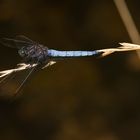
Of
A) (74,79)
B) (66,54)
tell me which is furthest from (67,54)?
(74,79)

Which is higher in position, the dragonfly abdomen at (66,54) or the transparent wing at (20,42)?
the transparent wing at (20,42)

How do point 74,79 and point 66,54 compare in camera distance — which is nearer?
point 66,54

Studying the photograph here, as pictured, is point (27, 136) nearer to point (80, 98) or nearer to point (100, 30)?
point (80, 98)

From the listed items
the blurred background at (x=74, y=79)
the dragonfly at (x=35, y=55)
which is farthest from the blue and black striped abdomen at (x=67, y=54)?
the blurred background at (x=74, y=79)

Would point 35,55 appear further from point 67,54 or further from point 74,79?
point 74,79

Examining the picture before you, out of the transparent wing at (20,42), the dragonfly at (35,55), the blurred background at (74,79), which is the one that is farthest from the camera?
the blurred background at (74,79)

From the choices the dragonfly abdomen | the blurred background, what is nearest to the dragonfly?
the dragonfly abdomen

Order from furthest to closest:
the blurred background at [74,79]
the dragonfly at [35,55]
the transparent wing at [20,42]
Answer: the blurred background at [74,79] < the transparent wing at [20,42] < the dragonfly at [35,55]

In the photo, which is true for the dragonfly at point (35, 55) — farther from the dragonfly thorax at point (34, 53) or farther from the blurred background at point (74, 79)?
the blurred background at point (74, 79)

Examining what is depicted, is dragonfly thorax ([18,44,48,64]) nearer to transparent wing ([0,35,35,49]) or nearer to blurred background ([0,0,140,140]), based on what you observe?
transparent wing ([0,35,35,49])
